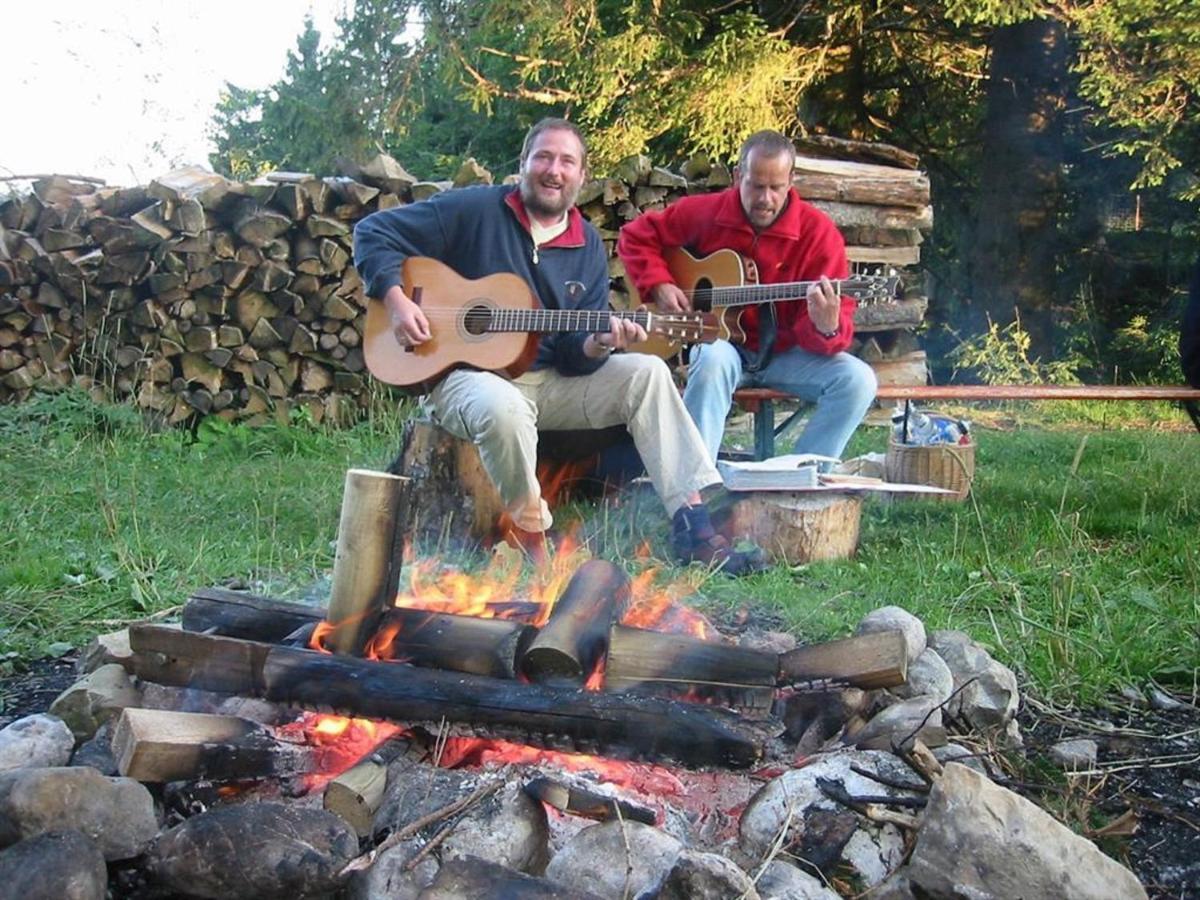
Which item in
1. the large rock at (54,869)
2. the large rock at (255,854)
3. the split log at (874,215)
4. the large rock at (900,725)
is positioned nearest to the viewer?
the large rock at (54,869)

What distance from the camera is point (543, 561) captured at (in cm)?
365

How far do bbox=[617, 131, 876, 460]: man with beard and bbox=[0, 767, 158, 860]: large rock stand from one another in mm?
2966

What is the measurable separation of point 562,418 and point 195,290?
3351 millimetres

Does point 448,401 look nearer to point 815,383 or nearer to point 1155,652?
point 815,383

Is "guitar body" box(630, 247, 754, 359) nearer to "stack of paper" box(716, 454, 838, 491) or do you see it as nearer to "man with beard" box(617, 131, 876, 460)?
"man with beard" box(617, 131, 876, 460)

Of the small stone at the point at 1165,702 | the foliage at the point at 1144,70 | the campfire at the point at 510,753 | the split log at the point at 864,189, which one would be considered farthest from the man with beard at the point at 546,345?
the foliage at the point at 1144,70

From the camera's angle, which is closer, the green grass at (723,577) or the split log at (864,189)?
the green grass at (723,577)

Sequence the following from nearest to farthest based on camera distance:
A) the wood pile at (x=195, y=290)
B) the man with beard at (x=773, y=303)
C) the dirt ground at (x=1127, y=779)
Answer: the dirt ground at (x=1127, y=779) < the man with beard at (x=773, y=303) < the wood pile at (x=195, y=290)

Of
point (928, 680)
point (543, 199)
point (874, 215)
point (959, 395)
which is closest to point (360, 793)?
point (928, 680)

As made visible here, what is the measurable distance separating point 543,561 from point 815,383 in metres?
1.75

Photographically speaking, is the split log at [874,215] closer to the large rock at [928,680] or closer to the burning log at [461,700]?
the large rock at [928,680]

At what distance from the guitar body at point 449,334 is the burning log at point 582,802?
220 centimetres

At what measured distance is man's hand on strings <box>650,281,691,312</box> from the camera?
4805 mm

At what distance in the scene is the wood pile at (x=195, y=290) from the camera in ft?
21.1
